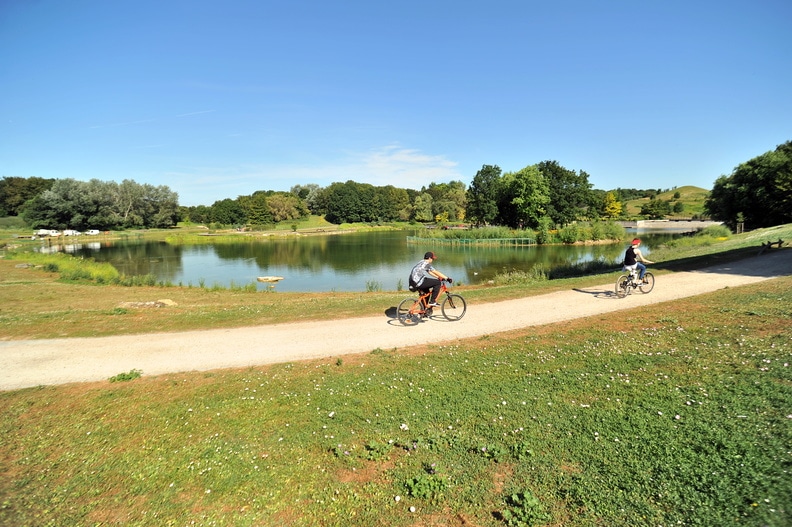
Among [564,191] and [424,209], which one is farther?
[424,209]

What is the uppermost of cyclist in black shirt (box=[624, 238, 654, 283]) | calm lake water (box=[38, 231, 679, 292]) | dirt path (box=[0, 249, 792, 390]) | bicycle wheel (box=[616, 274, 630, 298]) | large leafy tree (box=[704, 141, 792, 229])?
large leafy tree (box=[704, 141, 792, 229])

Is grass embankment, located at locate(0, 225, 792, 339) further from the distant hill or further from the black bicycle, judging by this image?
the distant hill

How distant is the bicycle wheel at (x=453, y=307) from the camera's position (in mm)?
13308

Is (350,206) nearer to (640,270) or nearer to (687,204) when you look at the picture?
(687,204)

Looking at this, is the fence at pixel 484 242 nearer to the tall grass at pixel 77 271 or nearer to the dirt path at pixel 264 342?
the tall grass at pixel 77 271

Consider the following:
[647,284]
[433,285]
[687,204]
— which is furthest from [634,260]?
[687,204]

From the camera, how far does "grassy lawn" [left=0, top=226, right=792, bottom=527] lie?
457 cm

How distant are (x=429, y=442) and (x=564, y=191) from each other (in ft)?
311

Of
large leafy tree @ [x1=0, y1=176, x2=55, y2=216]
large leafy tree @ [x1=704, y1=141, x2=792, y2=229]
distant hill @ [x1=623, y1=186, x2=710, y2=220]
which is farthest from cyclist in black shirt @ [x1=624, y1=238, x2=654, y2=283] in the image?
large leafy tree @ [x1=0, y1=176, x2=55, y2=216]

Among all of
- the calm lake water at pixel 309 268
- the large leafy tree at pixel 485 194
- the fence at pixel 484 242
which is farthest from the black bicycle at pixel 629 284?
the large leafy tree at pixel 485 194

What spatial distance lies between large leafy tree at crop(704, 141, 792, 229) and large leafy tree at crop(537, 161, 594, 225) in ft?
87.5

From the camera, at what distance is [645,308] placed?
13117 mm

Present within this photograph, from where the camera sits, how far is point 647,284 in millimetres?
16484

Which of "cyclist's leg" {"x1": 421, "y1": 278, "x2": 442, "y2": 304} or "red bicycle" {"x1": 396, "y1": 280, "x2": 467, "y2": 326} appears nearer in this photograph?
"cyclist's leg" {"x1": 421, "y1": 278, "x2": 442, "y2": 304}
